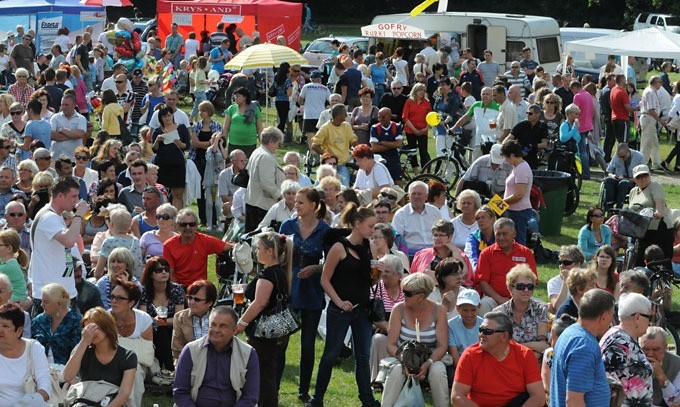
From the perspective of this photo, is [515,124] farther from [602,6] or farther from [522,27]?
[602,6]

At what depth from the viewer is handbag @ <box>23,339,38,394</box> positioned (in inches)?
311

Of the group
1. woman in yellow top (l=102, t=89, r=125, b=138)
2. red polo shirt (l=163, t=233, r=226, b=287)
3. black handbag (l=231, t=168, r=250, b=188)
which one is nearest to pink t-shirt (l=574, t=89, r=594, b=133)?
woman in yellow top (l=102, t=89, r=125, b=138)

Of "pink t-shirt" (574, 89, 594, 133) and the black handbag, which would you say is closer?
the black handbag

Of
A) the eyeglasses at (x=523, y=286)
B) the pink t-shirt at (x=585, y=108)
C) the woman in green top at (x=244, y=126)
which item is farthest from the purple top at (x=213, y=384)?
the pink t-shirt at (x=585, y=108)

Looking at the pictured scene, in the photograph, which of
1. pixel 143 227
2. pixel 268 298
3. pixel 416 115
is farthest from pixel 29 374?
pixel 416 115

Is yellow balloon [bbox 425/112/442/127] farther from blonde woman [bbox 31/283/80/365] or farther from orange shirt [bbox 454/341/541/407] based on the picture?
orange shirt [bbox 454/341/541/407]

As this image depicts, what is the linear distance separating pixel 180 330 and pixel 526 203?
5.05 metres

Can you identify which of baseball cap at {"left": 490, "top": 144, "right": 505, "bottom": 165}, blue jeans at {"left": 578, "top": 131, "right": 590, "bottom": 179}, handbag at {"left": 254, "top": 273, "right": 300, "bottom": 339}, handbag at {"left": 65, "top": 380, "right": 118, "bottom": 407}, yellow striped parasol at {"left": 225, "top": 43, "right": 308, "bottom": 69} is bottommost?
blue jeans at {"left": 578, "top": 131, "right": 590, "bottom": 179}

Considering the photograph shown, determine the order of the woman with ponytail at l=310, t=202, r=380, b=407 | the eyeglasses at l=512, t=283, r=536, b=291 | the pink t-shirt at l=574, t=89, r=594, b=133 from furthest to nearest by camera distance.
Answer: the pink t-shirt at l=574, t=89, r=594, b=133
the eyeglasses at l=512, t=283, r=536, b=291
the woman with ponytail at l=310, t=202, r=380, b=407

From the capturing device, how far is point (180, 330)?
9.50 meters

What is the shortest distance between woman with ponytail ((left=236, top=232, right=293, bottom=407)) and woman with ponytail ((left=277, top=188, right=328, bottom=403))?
394 mm

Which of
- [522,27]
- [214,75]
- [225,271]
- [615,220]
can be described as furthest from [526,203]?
[522,27]

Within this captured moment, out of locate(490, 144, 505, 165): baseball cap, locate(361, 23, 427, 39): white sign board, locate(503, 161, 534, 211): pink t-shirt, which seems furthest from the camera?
locate(361, 23, 427, 39): white sign board

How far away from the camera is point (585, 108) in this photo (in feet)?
66.9
